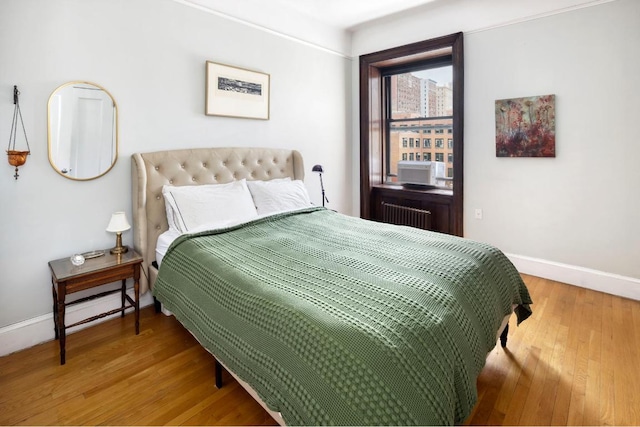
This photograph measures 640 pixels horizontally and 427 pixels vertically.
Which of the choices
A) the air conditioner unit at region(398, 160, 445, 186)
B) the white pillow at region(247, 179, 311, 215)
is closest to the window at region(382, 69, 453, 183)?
the air conditioner unit at region(398, 160, 445, 186)

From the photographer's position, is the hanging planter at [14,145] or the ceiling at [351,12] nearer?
the hanging planter at [14,145]

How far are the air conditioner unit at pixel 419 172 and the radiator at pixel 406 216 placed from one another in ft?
1.07

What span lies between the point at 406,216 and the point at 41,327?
3532mm

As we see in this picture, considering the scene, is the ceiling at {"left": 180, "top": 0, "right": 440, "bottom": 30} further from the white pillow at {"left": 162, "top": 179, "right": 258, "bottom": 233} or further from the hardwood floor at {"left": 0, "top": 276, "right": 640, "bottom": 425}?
the hardwood floor at {"left": 0, "top": 276, "right": 640, "bottom": 425}

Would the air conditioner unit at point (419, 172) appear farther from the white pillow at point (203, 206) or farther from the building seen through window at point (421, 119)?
the white pillow at point (203, 206)

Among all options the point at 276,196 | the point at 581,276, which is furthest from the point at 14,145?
the point at 581,276

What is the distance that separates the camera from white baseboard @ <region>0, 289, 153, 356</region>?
2189mm

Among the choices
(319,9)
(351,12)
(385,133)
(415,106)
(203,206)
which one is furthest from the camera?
(385,133)

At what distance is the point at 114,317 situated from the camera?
262 centimetres

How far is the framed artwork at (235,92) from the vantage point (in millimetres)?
3047

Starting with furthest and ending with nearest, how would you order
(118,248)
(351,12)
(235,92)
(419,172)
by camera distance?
1. (419,172)
2. (351,12)
3. (235,92)
4. (118,248)

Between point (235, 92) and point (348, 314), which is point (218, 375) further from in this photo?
point (235, 92)

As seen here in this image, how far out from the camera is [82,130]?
2379mm

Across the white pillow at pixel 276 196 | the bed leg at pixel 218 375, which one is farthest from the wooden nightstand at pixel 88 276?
the white pillow at pixel 276 196
